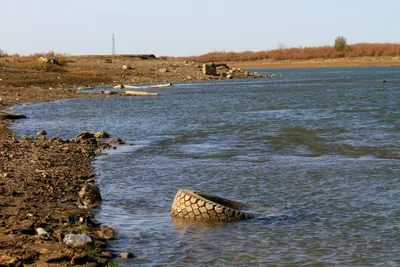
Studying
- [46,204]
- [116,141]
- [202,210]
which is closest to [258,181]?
[202,210]

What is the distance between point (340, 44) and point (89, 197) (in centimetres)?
14359

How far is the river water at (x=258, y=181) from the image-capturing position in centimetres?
789

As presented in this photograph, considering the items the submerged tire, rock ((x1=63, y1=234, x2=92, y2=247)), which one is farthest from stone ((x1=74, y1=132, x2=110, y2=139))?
rock ((x1=63, y1=234, x2=92, y2=247))

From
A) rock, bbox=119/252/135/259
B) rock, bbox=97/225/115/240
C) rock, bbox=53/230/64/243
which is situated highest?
rock, bbox=53/230/64/243

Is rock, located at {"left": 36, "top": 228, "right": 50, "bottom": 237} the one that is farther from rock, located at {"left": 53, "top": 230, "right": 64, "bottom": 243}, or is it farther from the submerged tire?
the submerged tire

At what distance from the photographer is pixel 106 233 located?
27.4 feet

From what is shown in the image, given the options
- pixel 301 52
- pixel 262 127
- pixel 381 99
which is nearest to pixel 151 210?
pixel 262 127

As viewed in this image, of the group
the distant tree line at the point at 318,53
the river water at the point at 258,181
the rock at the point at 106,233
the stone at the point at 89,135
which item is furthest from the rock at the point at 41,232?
the distant tree line at the point at 318,53

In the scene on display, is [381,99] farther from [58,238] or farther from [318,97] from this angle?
[58,238]

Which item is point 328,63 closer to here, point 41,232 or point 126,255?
point 41,232

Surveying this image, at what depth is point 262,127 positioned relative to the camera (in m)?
22.0

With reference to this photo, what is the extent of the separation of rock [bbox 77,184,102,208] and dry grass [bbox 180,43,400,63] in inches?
5237

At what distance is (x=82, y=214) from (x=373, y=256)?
412 cm

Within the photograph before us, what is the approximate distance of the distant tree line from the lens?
460 feet
